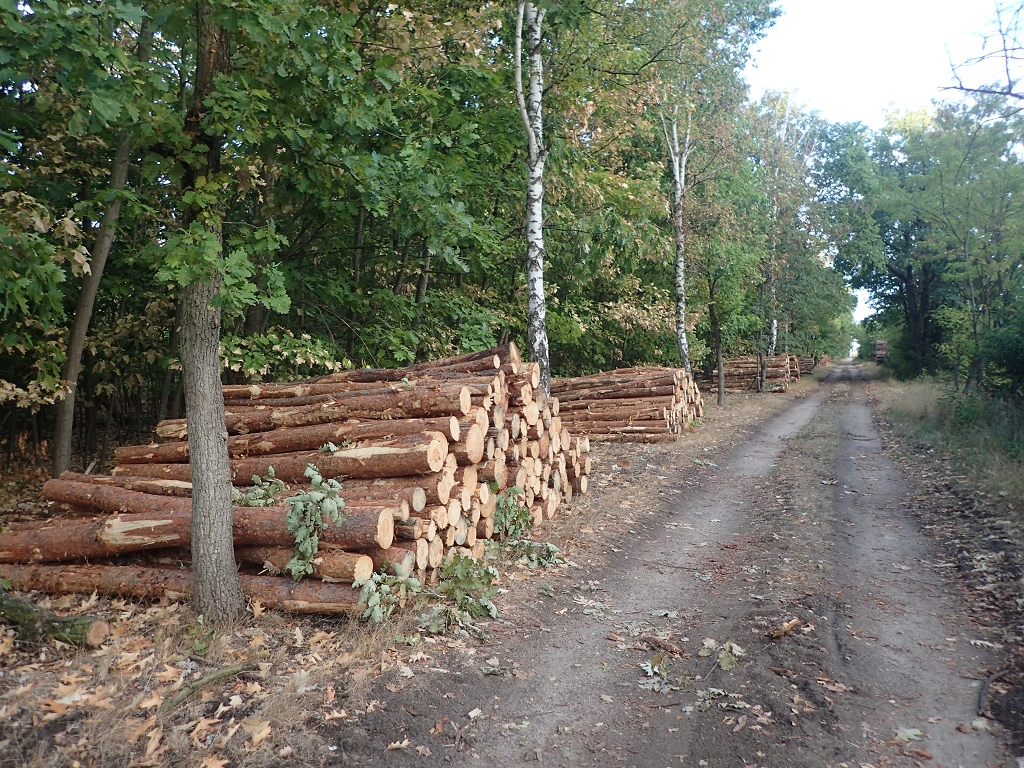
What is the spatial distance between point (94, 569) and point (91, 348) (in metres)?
6.08

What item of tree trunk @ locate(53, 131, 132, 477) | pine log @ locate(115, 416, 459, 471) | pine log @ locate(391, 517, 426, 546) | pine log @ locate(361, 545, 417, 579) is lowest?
pine log @ locate(361, 545, 417, 579)

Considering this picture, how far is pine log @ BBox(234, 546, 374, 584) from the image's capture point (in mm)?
5820

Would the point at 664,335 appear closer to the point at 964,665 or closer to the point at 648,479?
the point at 648,479

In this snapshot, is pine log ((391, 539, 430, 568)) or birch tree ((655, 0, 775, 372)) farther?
birch tree ((655, 0, 775, 372))

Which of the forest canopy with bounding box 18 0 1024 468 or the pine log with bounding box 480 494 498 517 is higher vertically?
the forest canopy with bounding box 18 0 1024 468

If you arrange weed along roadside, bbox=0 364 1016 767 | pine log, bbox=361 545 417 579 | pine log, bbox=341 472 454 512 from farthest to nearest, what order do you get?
pine log, bbox=341 472 454 512, pine log, bbox=361 545 417 579, weed along roadside, bbox=0 364 1016 767

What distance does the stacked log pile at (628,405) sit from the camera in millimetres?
17016

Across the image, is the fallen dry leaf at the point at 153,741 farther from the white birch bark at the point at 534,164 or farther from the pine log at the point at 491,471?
the white birch bark at the point at 534,164

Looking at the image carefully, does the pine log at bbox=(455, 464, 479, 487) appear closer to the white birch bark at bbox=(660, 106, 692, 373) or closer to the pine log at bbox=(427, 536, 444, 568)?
the pine log at bbox=(427, 536, 444, 568)

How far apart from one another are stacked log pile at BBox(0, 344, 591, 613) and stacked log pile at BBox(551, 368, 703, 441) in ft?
25.5

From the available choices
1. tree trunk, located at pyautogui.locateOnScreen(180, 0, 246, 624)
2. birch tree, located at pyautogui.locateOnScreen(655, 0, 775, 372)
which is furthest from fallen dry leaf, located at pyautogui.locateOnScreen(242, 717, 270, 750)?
birch tree, located at pyautogui.locateOnScreen(655, 0, 775, 372)

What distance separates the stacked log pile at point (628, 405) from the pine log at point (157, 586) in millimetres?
11802

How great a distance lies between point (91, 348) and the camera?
11.1 m

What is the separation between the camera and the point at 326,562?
5.89m
